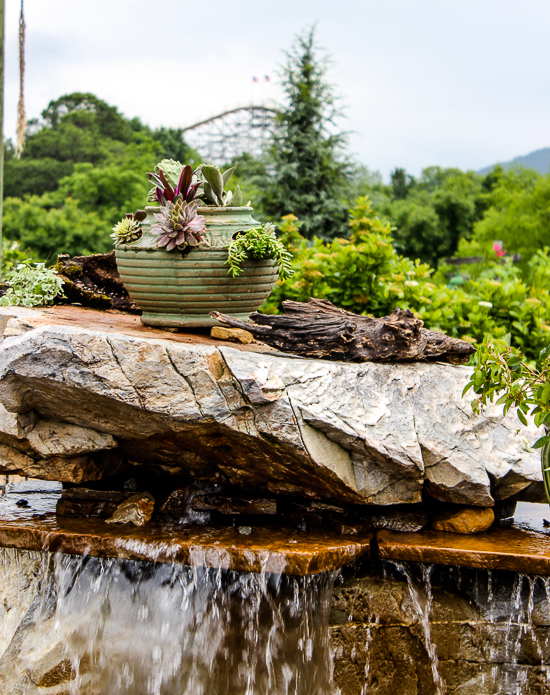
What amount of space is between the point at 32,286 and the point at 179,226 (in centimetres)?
130

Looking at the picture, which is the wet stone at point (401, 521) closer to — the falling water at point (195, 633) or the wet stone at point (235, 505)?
the falling water at point (195, 633)

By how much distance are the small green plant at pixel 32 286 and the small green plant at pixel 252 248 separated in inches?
55.0

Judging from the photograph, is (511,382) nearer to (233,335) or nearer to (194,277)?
(233,335)

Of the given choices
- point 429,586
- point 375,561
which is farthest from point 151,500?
point 429,586

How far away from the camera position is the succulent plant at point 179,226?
3.57 meters

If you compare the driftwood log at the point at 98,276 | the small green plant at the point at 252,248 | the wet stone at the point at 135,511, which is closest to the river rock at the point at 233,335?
the small green plant at the point at 252,248

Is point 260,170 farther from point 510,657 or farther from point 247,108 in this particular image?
point 247,108

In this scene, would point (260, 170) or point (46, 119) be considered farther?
point (46, 119)

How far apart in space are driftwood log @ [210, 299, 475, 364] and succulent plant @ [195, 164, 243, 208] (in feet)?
2.51

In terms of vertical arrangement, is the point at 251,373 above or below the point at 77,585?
above

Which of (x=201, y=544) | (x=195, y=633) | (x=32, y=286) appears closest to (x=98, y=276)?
(x=32, y=286)

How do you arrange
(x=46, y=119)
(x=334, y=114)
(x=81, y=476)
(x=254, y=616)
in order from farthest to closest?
(x=46, y=119), (x=334, y=114), (x=81, y=476), (x=254, y=616)

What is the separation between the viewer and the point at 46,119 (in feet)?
105

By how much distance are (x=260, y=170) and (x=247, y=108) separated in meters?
16.7
